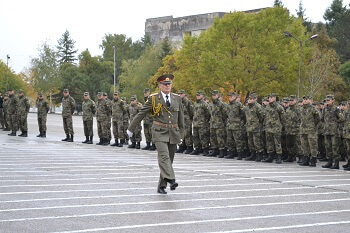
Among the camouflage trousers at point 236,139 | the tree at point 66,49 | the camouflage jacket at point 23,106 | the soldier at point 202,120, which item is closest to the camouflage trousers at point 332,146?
the camouflage trousers at point 236,139

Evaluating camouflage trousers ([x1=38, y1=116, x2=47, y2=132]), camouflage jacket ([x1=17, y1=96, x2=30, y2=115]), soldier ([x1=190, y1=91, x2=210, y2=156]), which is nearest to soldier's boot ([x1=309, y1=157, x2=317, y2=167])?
soldier ([x1=190, y1=91, x2=210, y2=156])

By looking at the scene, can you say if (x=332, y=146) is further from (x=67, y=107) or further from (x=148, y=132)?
(x=67, y=107)

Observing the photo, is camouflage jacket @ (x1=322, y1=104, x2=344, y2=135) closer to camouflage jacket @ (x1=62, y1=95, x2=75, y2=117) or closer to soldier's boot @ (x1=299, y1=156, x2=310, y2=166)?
soldier's boot @ (x1=299, y1=156, x2=310, y2=166)

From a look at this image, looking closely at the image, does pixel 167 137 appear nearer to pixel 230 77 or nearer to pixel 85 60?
pixel 230 77

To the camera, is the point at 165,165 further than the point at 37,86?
No

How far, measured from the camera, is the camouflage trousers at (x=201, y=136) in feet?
67.6

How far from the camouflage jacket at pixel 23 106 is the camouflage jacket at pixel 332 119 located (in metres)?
14.3

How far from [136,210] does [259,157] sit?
9.95 m

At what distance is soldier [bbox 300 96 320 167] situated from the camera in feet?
57.1

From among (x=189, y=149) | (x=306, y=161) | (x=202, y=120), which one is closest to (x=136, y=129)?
(x=189, y=149)

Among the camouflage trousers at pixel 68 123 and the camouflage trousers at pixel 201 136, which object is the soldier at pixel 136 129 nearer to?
the camouflage trousers at pixel 201 136

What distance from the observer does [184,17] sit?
9325cm

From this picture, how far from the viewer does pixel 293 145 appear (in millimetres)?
18906

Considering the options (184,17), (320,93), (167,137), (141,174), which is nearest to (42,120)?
(141,174)
